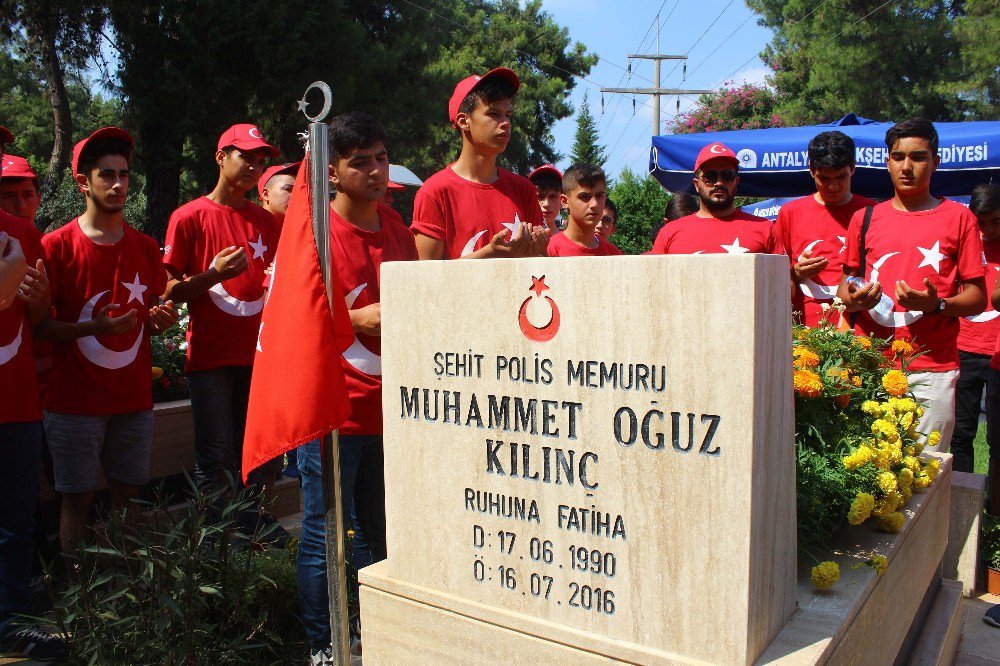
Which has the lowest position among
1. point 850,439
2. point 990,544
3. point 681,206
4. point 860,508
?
point 990,544

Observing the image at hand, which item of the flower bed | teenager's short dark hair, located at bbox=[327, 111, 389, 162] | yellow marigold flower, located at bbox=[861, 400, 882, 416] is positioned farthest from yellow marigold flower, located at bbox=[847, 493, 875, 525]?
teenager's short dark hair, located at bbox=[327, 111, 389, 162]

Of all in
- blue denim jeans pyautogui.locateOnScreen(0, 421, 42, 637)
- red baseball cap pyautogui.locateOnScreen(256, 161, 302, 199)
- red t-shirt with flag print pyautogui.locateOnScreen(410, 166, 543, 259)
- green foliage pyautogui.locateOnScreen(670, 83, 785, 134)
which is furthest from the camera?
green foliage pyautogui.locateOnScreen(670, 83, 785, 134)

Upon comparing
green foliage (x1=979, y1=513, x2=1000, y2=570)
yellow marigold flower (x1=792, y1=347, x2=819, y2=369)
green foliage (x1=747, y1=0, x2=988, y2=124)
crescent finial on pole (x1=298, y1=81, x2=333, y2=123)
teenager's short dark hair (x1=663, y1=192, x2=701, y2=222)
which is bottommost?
green foliage (x1=979, y1=513, x2=1000, y2=570)

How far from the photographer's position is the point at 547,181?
21.7 feet

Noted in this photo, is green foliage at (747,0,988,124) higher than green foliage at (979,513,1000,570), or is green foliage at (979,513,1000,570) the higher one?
green foliage at (747,0,988,124)

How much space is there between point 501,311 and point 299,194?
2.81ft

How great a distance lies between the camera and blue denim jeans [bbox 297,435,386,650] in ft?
9.97

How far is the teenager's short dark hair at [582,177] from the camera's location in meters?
4.90

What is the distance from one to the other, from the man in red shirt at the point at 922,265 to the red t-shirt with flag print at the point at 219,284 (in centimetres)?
284

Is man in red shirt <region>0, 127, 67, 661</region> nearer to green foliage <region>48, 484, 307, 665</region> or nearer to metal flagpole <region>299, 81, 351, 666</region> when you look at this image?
green foliage <region>48, 484, 307, 665</region>

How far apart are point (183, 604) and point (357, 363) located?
970 millimetres

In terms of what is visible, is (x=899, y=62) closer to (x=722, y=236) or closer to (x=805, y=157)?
(x=805, y=157)

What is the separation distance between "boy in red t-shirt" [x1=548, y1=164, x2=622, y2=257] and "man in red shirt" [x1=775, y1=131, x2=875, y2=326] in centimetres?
96

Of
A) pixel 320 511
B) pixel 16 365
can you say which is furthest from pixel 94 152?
pixel 320 511
